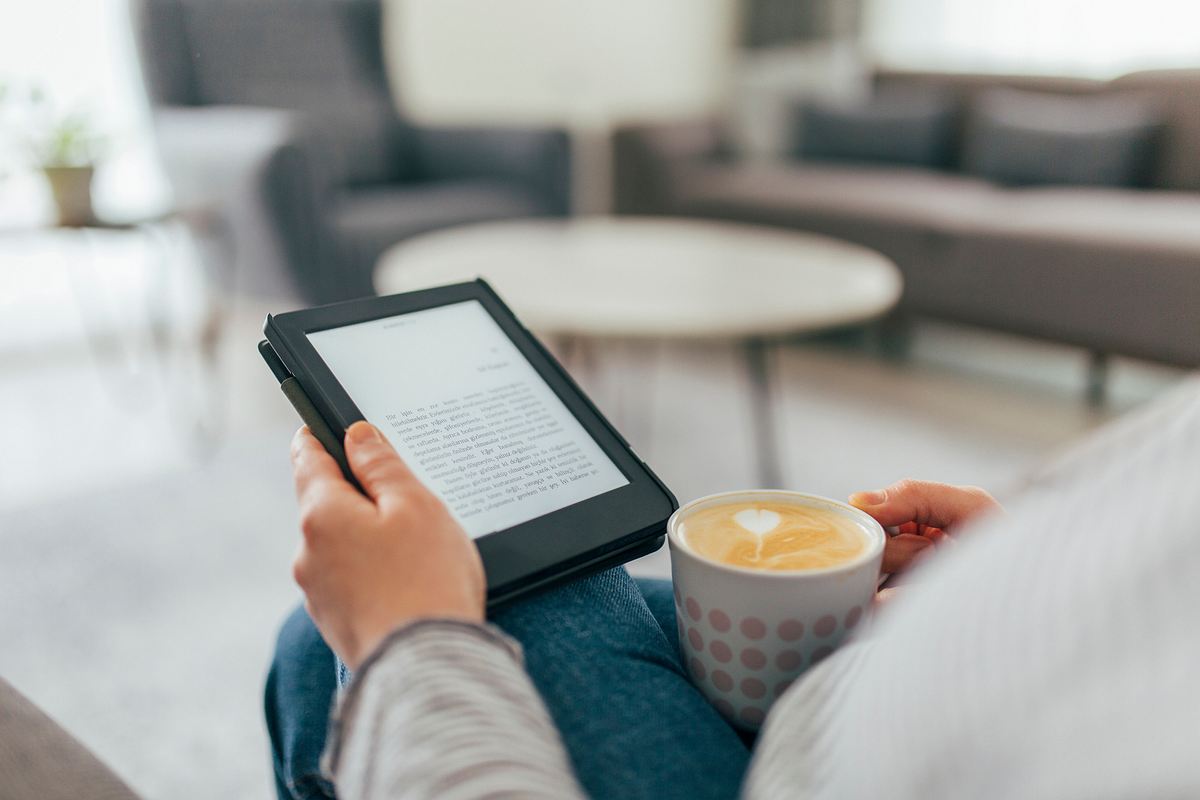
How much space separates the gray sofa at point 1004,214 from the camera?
2064 millimetres

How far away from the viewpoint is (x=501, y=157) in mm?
2650

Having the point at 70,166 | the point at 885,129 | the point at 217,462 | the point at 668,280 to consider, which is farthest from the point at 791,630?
the point at 885,129

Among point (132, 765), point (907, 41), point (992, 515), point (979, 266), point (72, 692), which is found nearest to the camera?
point (992, 515)

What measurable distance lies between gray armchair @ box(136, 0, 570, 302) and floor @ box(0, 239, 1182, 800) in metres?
0.39

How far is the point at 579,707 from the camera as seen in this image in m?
0.40

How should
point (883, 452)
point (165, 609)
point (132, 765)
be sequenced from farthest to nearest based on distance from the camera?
point (883, 452)
point (165, 609)
point (132, 765)

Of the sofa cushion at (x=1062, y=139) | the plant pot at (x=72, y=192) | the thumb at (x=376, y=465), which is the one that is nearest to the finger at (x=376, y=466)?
the thumb at (x=376, y=465)

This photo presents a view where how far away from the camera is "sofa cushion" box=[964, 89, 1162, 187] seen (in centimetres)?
241

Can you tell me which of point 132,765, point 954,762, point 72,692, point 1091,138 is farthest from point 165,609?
point 1091,138

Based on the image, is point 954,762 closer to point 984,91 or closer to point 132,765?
point 132,765

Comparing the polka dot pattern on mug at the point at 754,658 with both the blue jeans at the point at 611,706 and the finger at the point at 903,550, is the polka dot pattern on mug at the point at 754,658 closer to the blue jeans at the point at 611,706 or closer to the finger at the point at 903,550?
the blue jeans at the point at 611,706

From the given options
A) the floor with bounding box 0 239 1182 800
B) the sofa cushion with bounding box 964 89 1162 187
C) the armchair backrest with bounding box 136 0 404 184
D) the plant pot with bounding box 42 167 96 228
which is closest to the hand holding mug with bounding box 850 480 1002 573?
the floor with bounding box 0 239 1182 800

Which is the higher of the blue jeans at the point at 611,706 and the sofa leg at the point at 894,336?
the blue jeans at the point at 611,706

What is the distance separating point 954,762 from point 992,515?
29 cm
